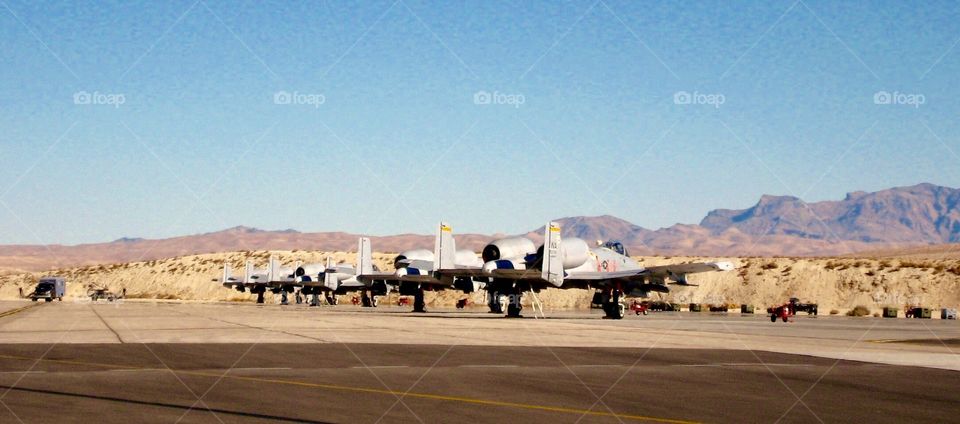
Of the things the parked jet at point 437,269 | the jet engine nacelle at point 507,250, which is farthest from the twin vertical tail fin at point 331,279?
the jet engine nacelle at point 507,250

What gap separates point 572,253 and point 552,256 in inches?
145

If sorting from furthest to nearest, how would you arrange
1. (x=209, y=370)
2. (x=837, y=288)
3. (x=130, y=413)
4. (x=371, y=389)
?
(x=837, y=288), (x=209, y=370), (x=371, y=389), (x=130, y=413)

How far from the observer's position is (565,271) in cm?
5350

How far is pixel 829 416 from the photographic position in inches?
508

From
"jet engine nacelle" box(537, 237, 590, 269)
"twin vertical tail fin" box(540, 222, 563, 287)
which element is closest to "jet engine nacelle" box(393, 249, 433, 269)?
"jet engine nacelle" box(537, 237, 590, 269)

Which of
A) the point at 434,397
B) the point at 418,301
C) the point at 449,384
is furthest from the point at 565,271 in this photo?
the point at 434,397

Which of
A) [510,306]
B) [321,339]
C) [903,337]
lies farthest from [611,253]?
[321,339]

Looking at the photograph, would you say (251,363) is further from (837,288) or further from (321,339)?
(837,288)

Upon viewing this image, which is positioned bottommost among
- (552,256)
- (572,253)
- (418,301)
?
(418,301)

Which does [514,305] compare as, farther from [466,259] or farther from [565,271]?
[466,259]

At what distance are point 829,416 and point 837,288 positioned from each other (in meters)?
95.8

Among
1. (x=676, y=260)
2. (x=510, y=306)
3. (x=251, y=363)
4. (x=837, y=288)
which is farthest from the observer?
(x=676, y=260)

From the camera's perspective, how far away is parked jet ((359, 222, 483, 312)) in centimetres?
5841

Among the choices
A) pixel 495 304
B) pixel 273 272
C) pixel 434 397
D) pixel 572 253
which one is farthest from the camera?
pixel 273 272
